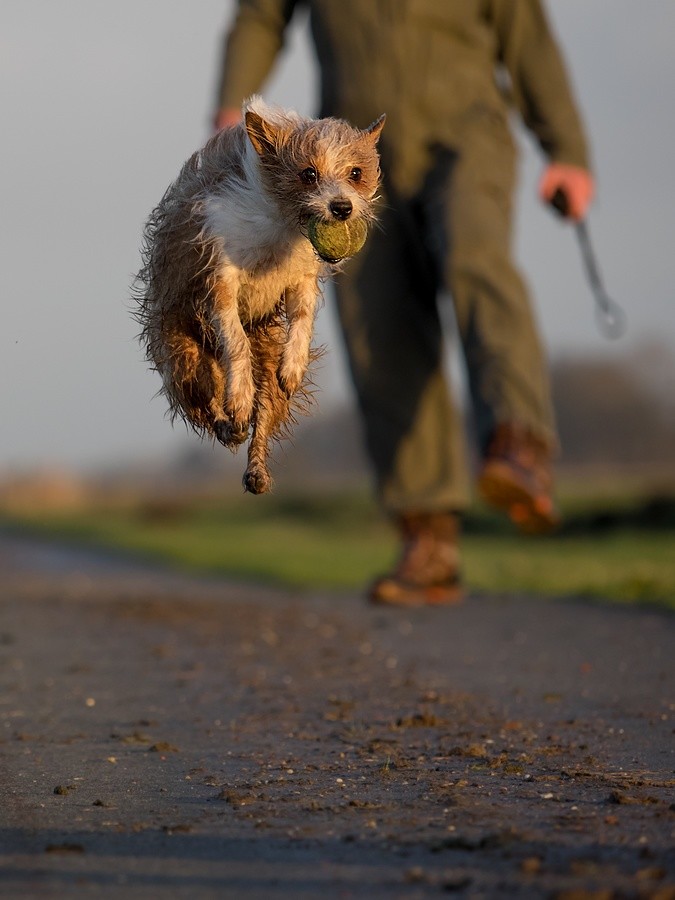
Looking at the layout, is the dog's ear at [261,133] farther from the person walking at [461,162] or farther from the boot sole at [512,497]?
the boot sole at [512,497]

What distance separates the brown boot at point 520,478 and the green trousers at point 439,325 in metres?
0.10

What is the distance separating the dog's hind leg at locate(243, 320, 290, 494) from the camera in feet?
17.1

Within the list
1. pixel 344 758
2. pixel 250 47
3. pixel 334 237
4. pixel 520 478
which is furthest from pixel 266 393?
pixel 250 47

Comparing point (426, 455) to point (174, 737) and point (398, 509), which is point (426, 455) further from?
point (174, 737)

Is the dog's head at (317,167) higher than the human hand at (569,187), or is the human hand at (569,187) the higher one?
the human hand at (569,187)

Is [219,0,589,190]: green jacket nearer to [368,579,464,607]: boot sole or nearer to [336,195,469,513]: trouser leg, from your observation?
[336,195,469,513]: trouser leg

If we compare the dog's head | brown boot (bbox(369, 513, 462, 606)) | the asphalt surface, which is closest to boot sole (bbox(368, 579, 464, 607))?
brown boot (bbox(369, 513, 462, 606))

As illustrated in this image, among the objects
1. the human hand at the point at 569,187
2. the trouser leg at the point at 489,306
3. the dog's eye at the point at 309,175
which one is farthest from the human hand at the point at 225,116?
the dog's eye at the point at 309,175

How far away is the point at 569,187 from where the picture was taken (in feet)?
25.5

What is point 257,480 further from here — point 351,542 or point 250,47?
point 351,542

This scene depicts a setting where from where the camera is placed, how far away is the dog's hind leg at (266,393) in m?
5.22

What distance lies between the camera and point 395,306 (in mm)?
8508

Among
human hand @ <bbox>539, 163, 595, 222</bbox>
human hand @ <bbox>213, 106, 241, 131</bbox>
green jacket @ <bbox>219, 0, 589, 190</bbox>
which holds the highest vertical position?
green jacket @ <bbox>219, 0, 589, 190</bbox>

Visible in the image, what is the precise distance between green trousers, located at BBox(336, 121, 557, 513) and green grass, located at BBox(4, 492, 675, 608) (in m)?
1.72
